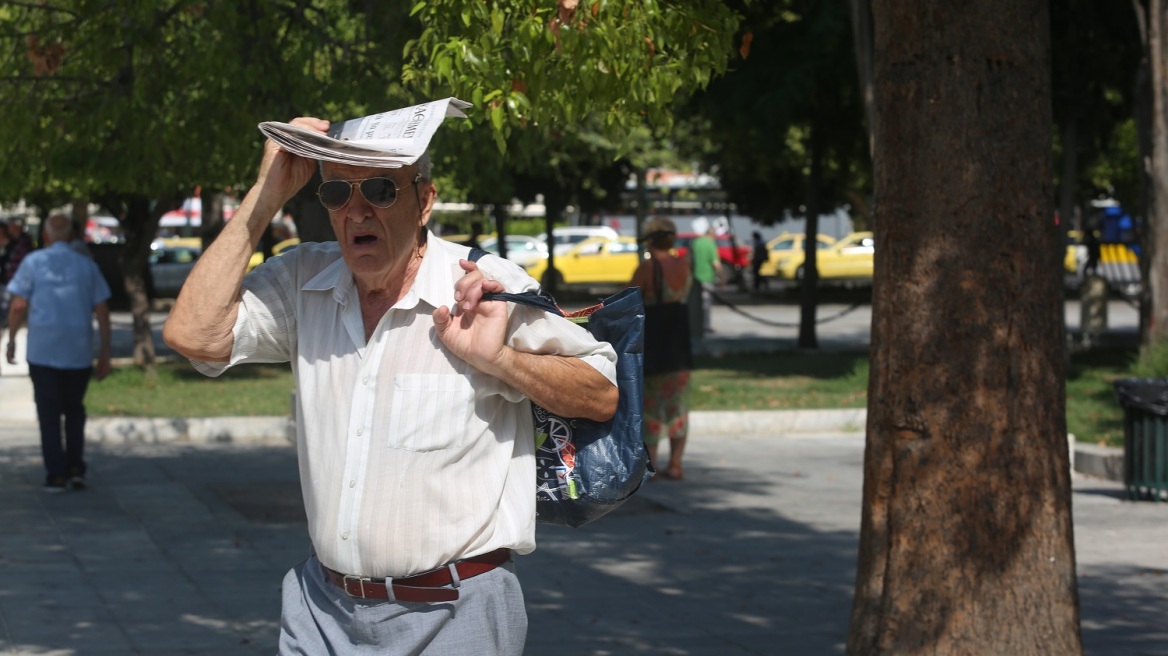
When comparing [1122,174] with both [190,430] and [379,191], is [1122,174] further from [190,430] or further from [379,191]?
[379,191]

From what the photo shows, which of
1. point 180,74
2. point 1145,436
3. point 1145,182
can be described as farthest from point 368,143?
point 1145,182

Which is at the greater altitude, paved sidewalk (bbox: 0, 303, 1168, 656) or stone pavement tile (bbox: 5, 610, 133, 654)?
stone pavement tile (bbox: 5, 610, 133, 654)

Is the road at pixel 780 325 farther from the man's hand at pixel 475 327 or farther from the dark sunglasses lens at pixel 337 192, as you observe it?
the man's hand at pixel 475 327

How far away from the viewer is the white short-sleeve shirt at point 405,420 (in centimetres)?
324

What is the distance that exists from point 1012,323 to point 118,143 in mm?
7373

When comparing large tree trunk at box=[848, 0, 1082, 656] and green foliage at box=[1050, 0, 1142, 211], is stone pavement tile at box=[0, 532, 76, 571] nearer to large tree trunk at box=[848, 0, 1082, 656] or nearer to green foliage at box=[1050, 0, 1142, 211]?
large tree trunk at box=[848, 0, 1082, 656]

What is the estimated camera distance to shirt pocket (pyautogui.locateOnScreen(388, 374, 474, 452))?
10.6ft

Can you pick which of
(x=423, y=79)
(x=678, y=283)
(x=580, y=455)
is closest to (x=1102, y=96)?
(x=678, y=283)

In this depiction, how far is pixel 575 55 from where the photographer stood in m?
5.17

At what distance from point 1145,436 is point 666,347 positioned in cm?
333

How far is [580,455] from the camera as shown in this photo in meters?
3.49

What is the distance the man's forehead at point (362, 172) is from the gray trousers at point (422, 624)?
2.91 ft

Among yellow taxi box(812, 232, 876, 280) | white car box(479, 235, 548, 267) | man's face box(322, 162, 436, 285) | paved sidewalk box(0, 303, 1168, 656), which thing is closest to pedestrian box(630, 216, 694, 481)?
paved sidewalk box(0, 303, 1168, 656)

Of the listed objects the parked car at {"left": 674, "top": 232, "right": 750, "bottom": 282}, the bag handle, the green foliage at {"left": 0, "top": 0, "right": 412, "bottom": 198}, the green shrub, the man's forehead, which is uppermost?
the green foliage at {"left": 0, "top": 0, "right": 412, "bottom": 198}
